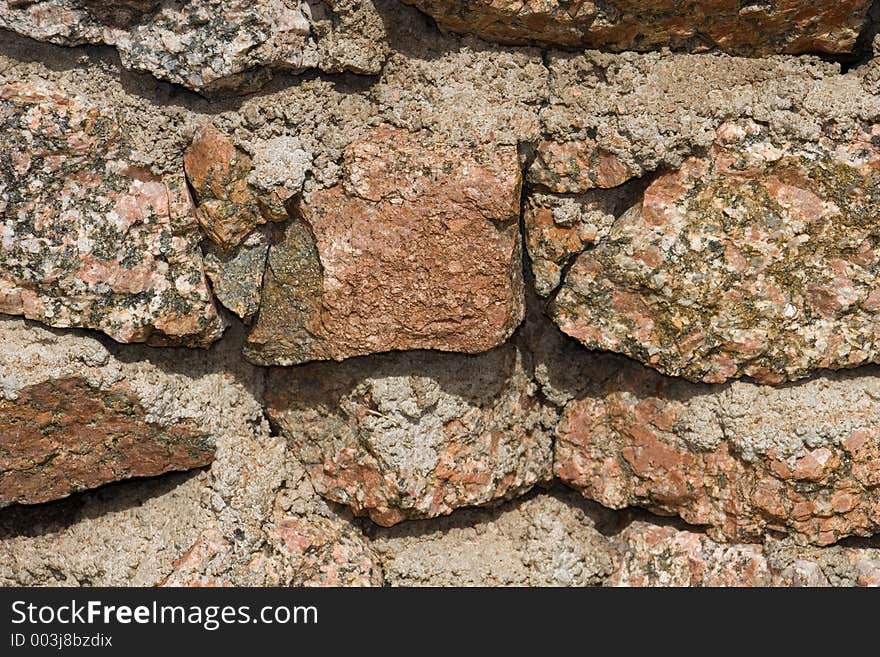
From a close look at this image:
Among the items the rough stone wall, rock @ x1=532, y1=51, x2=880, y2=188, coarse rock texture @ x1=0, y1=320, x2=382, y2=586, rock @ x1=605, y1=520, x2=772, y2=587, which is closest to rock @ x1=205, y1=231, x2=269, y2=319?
the rough stone wall

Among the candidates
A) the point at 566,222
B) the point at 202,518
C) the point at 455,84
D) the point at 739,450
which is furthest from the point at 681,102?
the point at 202,518

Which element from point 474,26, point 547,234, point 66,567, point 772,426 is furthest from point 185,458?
point 772,426

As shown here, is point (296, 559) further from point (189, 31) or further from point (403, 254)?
point (189, 31)

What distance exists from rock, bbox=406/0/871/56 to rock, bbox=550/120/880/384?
17 cm

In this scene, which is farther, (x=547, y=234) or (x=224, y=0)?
(x=547, y=234)

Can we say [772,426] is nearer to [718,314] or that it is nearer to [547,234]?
[718,314]

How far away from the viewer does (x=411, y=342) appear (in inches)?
79.0

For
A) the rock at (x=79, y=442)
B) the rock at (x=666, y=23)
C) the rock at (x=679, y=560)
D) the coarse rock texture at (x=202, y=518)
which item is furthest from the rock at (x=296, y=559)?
the rock at (x=666, y=23)

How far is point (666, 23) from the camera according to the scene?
1912 mm

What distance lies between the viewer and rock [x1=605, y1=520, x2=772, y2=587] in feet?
6.90

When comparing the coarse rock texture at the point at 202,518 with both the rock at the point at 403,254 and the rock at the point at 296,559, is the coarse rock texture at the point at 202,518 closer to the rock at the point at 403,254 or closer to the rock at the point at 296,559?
the rock at the point at 296,559

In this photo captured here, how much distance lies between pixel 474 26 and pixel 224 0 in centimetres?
43

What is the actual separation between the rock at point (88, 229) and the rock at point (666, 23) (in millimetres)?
573

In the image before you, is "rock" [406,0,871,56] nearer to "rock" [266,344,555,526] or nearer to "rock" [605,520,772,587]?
"rock" [266,344,555,526]
